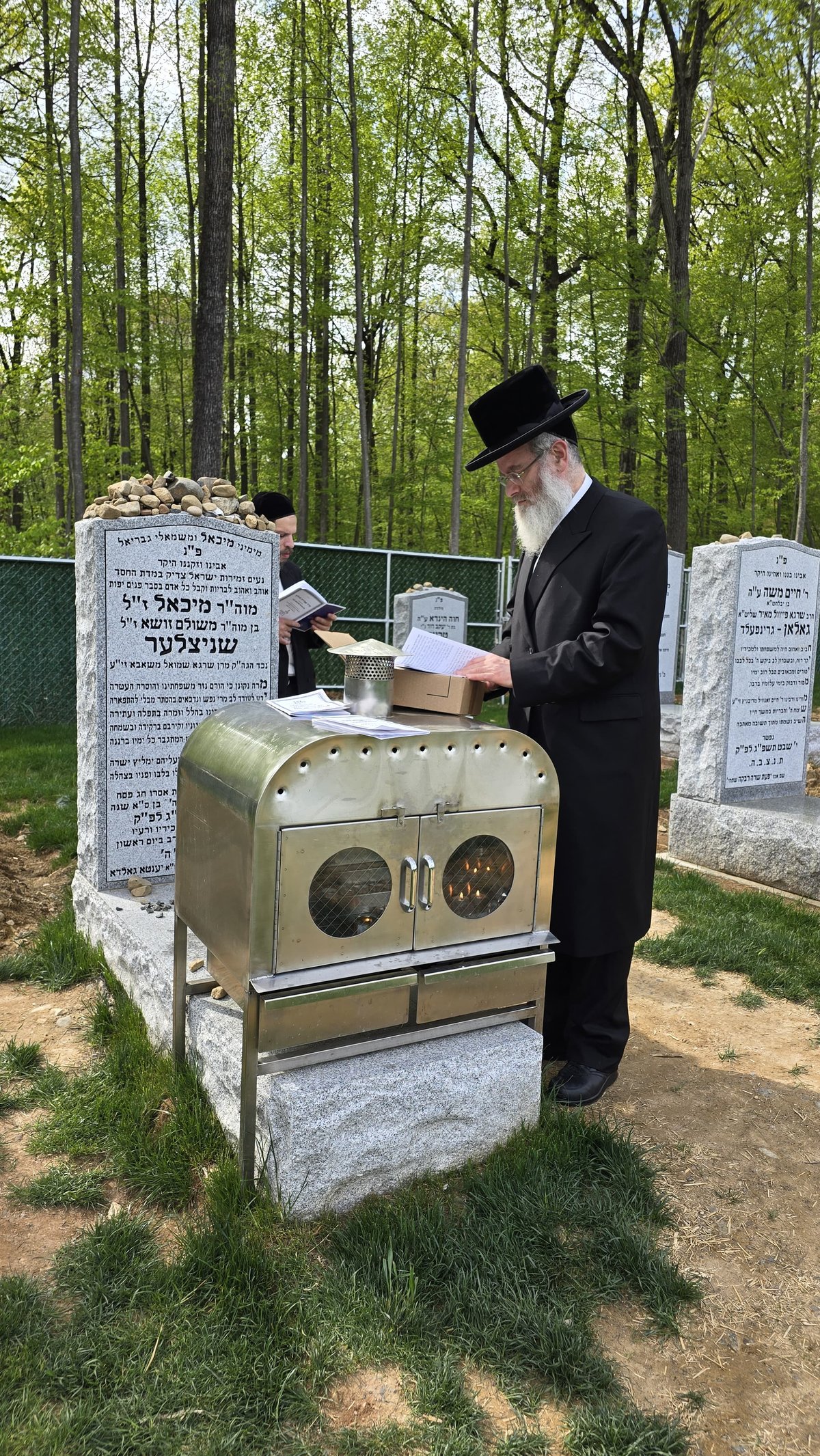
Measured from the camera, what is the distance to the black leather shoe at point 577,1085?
3.17 meters

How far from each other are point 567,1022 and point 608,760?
3.23ft

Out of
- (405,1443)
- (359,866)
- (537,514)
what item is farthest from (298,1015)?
(537,514)

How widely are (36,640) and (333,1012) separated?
9305 mm

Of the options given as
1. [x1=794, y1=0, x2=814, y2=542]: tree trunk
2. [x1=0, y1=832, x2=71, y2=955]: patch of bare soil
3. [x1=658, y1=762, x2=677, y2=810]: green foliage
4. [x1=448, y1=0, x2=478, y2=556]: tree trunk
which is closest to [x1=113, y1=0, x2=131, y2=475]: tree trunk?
[x1=448, y1=0, x2=478, y2=556]: tree trunk

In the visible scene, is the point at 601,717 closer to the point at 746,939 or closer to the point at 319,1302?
the point at 319,1302

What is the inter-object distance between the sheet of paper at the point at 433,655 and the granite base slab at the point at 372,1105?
1.09 meters

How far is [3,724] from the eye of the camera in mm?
10539

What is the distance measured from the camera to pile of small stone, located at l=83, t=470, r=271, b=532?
4.36 metres

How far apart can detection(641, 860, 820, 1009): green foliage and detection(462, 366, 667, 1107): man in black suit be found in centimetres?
161

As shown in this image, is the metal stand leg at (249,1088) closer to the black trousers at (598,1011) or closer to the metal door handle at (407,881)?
the metal door handle at (407,881)

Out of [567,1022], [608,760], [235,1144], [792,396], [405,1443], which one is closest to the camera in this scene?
[405,1443]

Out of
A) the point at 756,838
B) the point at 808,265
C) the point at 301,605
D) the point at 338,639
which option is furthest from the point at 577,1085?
the point at 808,265

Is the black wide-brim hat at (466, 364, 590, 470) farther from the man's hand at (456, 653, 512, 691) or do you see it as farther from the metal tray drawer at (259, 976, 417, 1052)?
the metal tray drawer at (259, 976, 417, 1052)

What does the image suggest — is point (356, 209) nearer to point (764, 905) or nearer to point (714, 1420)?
point (764, 905)
